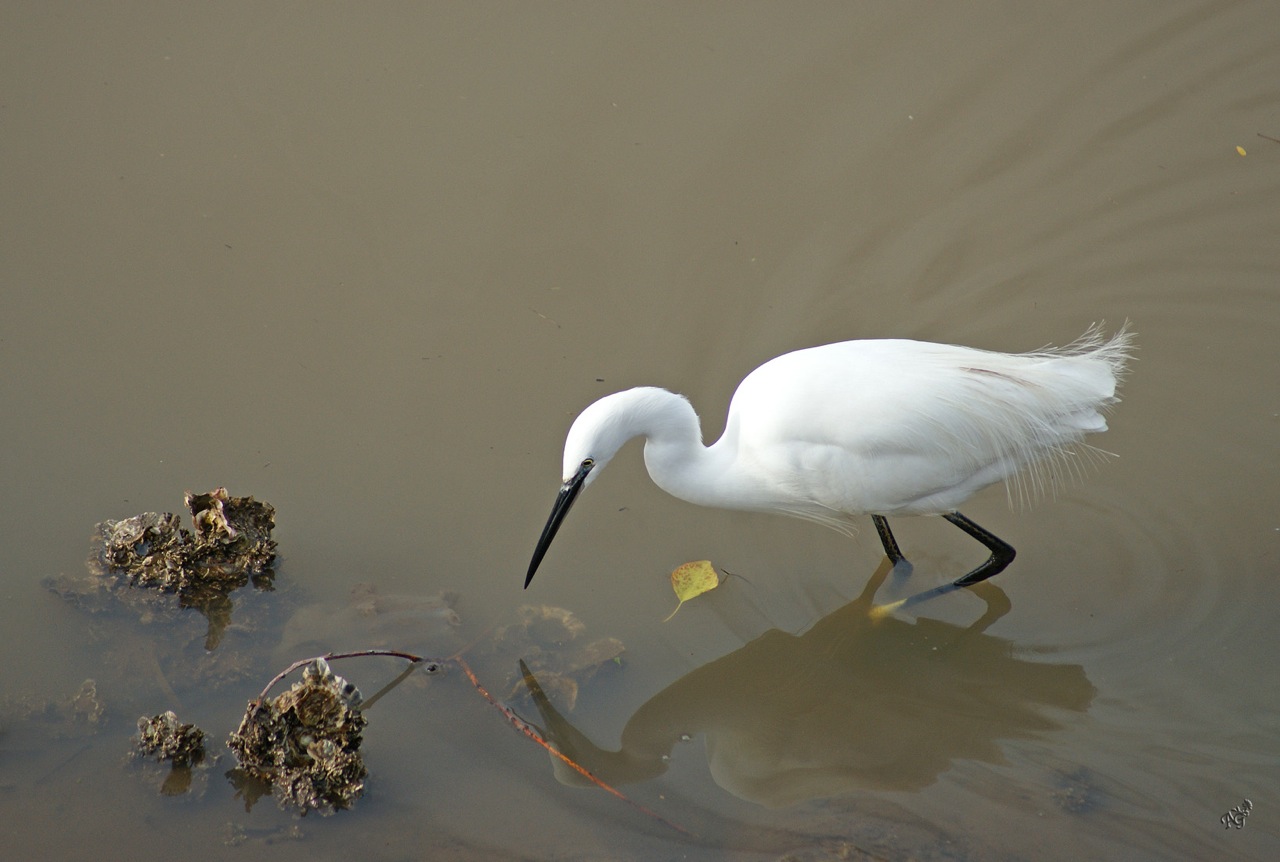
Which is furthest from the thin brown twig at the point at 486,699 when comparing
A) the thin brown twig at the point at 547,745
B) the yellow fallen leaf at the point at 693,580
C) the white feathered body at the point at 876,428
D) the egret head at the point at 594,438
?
the white feathered body at the point at 876,428

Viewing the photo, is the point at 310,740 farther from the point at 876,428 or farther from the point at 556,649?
the point at 876,428

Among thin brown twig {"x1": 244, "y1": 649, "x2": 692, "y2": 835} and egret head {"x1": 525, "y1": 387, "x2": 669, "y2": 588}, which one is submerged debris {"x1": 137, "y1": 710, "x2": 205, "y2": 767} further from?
egret head {"x1": 525, "y1": 387, "x2": 669, "y2": 588}

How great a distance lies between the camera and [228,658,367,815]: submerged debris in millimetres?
3301

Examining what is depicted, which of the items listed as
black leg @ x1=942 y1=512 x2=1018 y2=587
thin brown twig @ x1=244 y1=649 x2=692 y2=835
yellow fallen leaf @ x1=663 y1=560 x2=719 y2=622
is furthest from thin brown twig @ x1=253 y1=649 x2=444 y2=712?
black leg @ x1=942 y1=512 x2=1018 y2=587

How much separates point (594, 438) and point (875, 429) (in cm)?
102

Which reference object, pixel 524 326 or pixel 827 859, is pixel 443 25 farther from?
pixel 827 859

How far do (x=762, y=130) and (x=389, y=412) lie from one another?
8.36ft

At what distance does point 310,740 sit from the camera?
3.34m

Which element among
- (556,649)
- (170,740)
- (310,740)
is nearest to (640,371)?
(556,649)

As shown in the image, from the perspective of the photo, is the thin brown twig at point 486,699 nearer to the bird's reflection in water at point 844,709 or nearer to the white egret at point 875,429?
the bird's reflection in water at point 844,709

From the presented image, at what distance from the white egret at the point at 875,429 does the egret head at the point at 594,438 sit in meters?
0.03

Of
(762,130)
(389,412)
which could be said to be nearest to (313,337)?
(389,412)

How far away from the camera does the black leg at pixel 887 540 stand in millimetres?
4285

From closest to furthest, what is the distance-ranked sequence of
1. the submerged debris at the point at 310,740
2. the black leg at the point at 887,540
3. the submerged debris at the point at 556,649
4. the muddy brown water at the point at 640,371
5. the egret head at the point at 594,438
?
the submerged debris at the point at 310,740 → the egret head at the point at 594,438 → the muddy brown water at the point at 640,371 → the submerged debris at the point at 556,649 → the black leg at the point at 887,540
